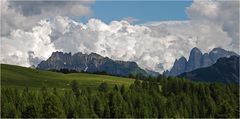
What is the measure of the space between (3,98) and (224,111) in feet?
278

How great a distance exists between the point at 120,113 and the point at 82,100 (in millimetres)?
16221

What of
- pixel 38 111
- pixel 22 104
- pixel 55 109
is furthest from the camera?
pixel 22 104

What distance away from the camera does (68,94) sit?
19612cm

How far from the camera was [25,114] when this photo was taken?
548 ft

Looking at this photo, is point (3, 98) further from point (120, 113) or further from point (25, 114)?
point (120, 113)

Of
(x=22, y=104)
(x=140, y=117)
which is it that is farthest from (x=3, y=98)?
(x=140, y=117)

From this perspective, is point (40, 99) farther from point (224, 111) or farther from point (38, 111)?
point (224, 111)

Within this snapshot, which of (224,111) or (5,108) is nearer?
(5,108)

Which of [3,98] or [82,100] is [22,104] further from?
[82,100]

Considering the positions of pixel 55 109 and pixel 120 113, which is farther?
pixel 120 113

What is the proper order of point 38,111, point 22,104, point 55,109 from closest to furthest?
1. point 55,109
2. point 38,111
3. point 22,104

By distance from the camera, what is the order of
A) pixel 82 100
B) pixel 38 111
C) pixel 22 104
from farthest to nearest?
pixel 82 100 → pixel 22 104 → pixel 38 111

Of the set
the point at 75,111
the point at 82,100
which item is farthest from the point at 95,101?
the point at 75,111

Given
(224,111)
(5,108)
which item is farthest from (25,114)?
(224,111)
